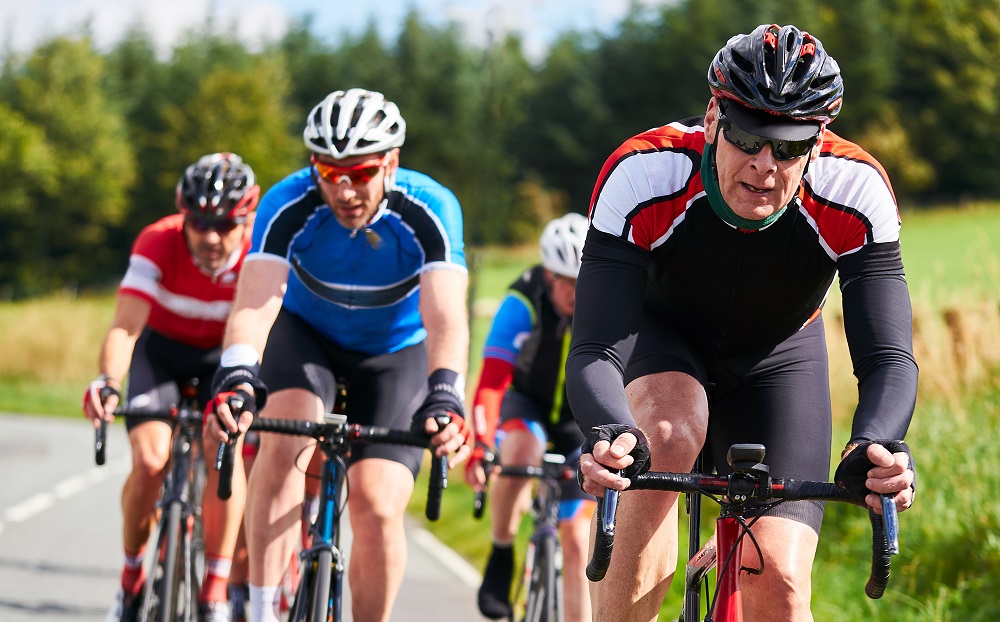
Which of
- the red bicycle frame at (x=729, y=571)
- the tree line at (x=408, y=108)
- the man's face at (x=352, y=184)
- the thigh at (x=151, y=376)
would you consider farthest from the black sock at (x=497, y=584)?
the tree line at (x=408, y=108)

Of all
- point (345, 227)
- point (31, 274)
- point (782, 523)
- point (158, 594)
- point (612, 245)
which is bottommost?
point (158, 594)

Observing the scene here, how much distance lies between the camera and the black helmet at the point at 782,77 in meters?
3.26

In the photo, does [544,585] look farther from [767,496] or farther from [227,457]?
[767,496]

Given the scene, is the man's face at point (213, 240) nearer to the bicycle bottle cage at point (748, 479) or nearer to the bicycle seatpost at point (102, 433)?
the bicycle seatpost at point (102, 433)

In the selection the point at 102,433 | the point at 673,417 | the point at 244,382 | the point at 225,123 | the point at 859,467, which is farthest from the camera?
the point at 225,123

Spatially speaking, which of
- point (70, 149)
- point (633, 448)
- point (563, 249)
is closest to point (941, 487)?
point (563, 249)

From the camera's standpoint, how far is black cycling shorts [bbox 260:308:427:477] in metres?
5.10

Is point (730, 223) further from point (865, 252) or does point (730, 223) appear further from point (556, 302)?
point (556, 302)

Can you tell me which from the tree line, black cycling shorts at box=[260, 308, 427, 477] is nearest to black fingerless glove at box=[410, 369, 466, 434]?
black cycling shorts at box=[260, 308, 427, 477]

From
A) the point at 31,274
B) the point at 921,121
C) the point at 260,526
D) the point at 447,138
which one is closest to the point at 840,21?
the point at 921,121

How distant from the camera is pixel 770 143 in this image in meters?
3.27

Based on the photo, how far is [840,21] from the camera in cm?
7438

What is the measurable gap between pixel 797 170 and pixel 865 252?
0.33m

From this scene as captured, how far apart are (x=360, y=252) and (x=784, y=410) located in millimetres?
2079
